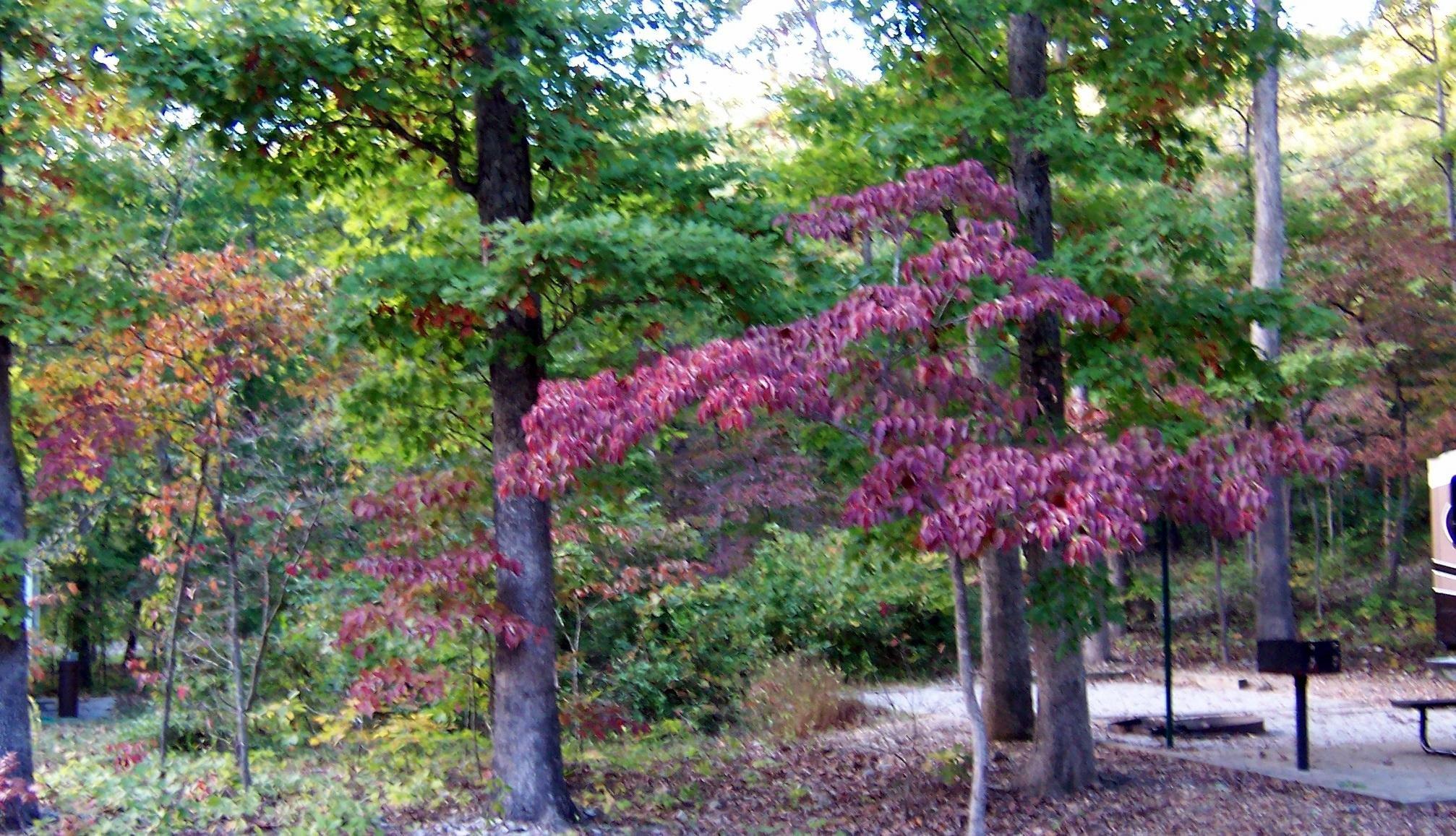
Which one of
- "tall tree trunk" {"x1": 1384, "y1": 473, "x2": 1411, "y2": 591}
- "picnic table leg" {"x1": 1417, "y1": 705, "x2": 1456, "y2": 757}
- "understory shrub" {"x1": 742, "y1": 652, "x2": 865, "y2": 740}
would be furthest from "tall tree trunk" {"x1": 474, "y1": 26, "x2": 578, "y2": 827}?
"tall tree trunk" {"x1": 1384, "y1": 473, "x2": 1411, "y2": 591}

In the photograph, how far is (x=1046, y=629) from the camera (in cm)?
848

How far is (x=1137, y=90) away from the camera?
8.37m

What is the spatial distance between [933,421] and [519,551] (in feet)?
11.2

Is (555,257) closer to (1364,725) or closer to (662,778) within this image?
(662,778)

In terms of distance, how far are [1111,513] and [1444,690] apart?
12.3 m

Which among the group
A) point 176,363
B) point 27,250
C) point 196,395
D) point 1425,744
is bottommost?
point 1425,744

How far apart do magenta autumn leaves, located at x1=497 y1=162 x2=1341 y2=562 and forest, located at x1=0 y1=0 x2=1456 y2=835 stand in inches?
1.0

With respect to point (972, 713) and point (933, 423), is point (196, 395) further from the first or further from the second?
point (972, 713)

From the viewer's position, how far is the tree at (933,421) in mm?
5195

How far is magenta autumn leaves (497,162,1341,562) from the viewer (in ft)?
17.0

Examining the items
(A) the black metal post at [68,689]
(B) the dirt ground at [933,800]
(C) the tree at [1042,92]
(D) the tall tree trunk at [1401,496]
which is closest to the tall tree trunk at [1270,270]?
(D) the tall tree trunk at [1401,496]

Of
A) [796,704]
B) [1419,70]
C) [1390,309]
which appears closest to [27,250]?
[796,704]

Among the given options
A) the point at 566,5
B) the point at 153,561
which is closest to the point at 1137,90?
the point at 566,5

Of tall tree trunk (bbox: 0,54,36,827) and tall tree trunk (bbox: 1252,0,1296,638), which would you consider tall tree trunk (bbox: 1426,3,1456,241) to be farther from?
tall tree trunk (bbox: 0,54,36,827)
